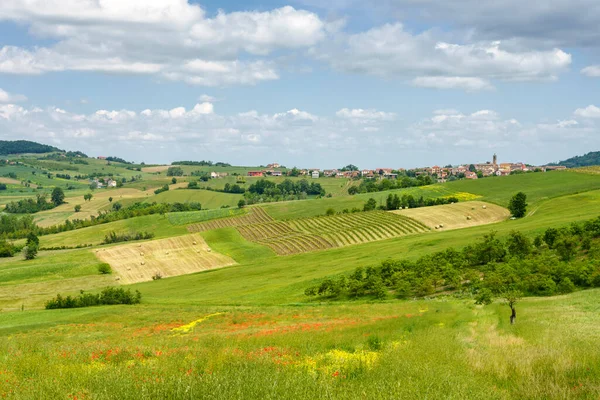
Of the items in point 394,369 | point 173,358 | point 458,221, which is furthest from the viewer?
point 458,221

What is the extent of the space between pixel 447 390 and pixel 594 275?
41.2m

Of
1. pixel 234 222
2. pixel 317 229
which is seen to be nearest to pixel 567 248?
pixel 317 229

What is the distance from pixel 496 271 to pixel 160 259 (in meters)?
76.0

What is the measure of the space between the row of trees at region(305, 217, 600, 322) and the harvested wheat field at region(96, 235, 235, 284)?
44021mm

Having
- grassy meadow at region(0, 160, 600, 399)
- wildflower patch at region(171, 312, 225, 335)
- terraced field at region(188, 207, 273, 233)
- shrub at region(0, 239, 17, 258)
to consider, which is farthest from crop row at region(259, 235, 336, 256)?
shrub at region(0, 239, 17, 258)

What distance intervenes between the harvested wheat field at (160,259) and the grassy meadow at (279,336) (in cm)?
70

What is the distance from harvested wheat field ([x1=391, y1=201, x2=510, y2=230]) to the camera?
11912cm

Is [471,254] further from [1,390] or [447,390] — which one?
[1,390]

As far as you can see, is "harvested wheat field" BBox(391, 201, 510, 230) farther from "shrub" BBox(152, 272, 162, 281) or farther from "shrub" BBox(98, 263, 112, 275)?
"shrub" BBox(98, 263, 112, 275)

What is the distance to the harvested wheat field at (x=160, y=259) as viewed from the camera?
102125 mm

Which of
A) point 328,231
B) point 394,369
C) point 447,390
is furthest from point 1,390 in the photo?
point 328,231

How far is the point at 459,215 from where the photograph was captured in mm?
126562

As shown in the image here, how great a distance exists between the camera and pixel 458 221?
121 meters

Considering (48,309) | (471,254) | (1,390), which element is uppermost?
(1,390)
